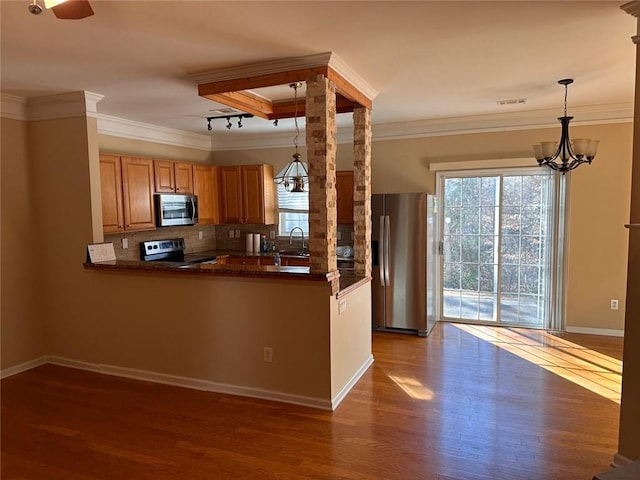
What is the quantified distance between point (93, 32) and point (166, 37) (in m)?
0.41

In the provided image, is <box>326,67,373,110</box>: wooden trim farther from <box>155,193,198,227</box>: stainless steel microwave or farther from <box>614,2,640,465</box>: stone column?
<box>155,193,198,227</box>: stainless steel microwave

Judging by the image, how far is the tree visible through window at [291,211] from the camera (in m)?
6.27

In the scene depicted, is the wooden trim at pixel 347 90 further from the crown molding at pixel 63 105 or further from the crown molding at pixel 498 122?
the crown molding at pixel 63 105

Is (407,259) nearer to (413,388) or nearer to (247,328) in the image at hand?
(413,388)

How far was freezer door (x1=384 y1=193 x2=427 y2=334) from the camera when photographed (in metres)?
4.98

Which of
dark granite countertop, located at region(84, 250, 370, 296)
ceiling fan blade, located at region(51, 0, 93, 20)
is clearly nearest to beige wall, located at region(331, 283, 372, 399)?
dark granite countertop, located at region(84, 250, 370, 296)

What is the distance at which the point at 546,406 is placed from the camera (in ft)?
10.5

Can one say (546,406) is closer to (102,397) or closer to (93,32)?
(102,397)

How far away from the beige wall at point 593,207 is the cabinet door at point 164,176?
3352mm

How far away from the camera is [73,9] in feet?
5.61

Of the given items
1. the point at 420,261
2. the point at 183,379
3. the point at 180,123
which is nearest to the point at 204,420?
the point at 183,379

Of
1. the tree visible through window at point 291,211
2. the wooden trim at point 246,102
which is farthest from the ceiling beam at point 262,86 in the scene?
the tree visible through window at point 291,211

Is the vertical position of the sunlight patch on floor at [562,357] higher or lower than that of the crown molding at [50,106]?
lower

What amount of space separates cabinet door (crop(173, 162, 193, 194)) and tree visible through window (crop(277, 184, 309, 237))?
1.29 metres
